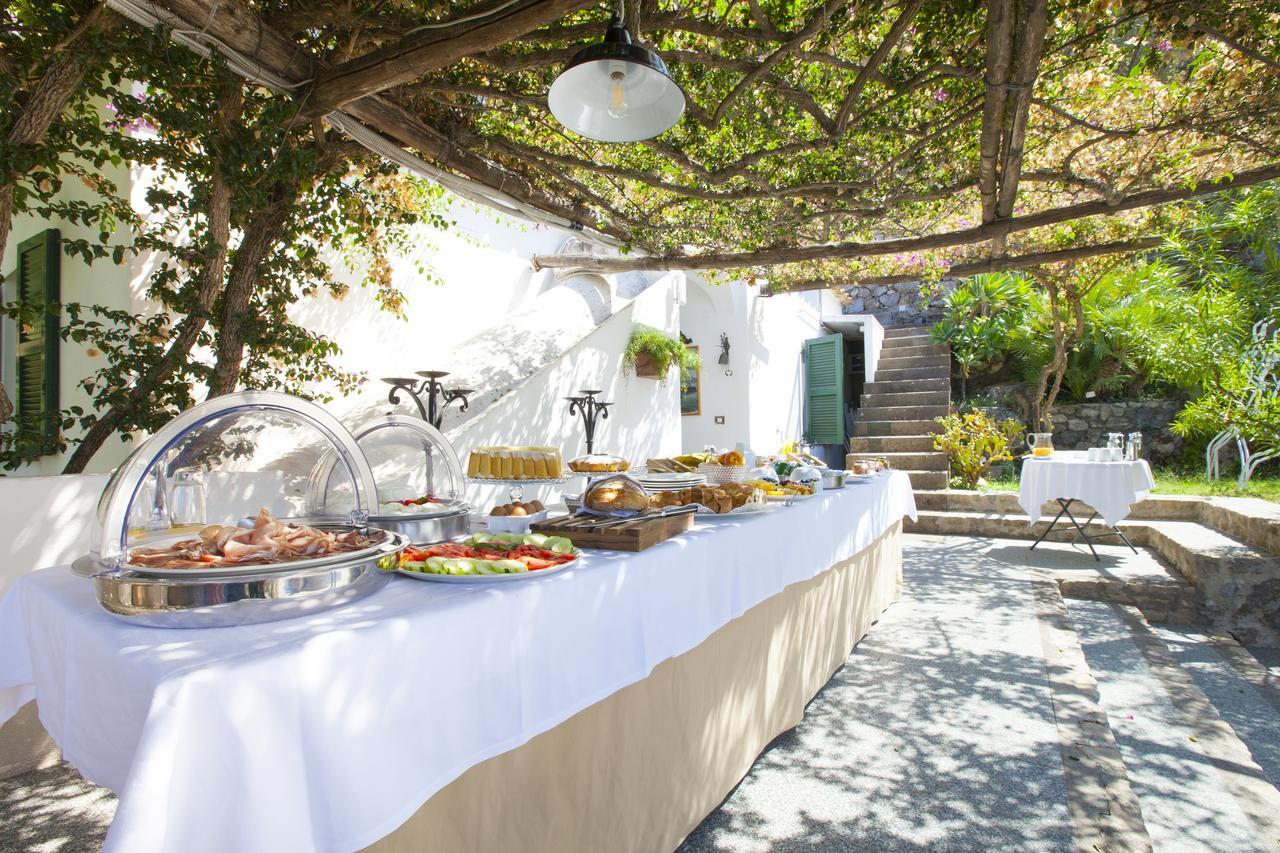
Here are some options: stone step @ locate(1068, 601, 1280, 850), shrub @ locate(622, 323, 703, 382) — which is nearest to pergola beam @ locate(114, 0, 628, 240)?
shrub @ locate(622, 323, 703, 382)

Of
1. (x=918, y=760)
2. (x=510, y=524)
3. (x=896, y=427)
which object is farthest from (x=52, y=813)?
(x=896, y=427)

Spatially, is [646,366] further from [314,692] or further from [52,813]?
[314,692]

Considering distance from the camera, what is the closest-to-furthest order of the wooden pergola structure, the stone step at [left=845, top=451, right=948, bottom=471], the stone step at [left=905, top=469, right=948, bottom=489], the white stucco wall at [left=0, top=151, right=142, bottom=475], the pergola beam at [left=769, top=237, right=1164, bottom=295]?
the wooden pergola structure → the white stucco wall at [left=0, top=151, right=142, bottom=475] → the pergola beam at [left=769, top=237, right=1164, bottom=295] → the stone step at [left=905, top=469, right=948, bottom=489] → the stone step at [left=845, top=451, right=948, bottom=471]

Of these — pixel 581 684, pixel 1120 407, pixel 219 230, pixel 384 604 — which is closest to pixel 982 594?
pixel 581 684

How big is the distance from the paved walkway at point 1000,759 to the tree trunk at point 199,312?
1361 millimetres

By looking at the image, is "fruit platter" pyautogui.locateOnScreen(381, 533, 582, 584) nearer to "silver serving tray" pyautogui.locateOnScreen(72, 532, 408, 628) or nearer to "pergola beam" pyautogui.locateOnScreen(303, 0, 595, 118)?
"silver serving tray" pyautogui.locateOnScreen(72, 532, 408, 628)

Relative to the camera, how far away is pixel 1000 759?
8.52 ft

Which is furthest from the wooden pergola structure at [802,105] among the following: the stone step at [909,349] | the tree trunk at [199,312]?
the stone step at [909,349]

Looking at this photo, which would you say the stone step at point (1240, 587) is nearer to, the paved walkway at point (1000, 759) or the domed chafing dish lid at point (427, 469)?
the paved walkway at point (1000, 759)

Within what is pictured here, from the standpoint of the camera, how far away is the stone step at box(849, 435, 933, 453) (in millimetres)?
9219

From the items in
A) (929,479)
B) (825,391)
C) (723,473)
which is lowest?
(929,479)

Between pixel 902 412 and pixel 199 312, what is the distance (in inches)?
354

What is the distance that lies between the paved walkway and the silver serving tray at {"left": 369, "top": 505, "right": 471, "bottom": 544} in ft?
3.89

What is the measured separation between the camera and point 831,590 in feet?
10.6
